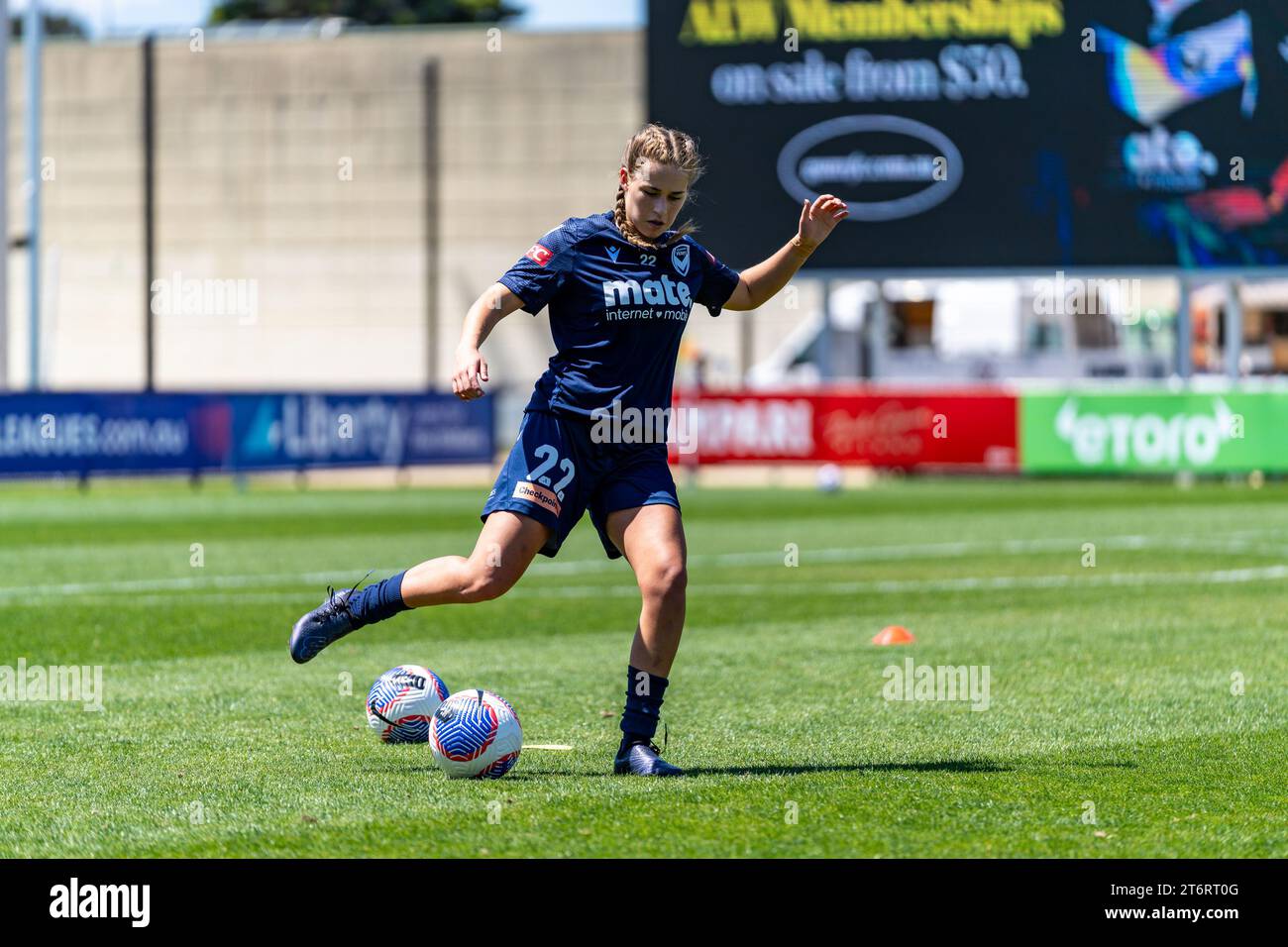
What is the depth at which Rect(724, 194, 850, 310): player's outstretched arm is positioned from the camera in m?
A: 7.41

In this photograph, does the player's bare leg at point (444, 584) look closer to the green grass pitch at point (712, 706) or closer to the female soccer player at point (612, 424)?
the female soccer player at point (612, 424)

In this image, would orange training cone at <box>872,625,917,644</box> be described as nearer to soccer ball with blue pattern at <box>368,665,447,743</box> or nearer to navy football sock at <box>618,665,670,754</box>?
soccer ball with blue pattern at <box>368,665,447,743</box>

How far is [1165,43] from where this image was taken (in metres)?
28.4

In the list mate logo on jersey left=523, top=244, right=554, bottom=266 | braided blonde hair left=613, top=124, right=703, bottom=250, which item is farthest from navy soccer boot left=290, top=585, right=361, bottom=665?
braided blonde hair left=613, top=124, right=703, bottom=250

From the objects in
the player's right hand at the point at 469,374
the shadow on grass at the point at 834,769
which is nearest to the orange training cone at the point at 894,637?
the shadow on grass at the point at 834,769

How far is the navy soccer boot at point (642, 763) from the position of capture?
6.79 m

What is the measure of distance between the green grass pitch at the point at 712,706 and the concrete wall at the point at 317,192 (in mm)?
32622

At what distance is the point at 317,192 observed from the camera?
52.1 meters

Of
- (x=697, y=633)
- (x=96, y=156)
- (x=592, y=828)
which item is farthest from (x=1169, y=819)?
(x=96, y=156)

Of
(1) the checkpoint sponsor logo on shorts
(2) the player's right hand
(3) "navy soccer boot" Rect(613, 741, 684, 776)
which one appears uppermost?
(2) the player's right hand

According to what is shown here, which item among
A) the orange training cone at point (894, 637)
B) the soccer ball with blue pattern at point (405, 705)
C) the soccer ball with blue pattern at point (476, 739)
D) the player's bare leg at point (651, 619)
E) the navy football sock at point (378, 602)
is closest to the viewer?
the soccer ball with blue pattern at point (476, 739)
